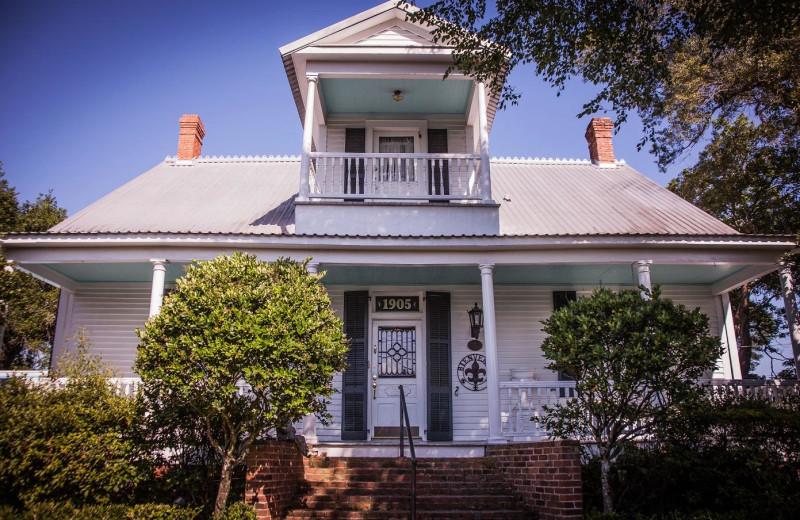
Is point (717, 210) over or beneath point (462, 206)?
over

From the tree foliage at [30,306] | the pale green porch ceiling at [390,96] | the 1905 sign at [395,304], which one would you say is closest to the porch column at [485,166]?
the pale green porch ceiling at [390,96]

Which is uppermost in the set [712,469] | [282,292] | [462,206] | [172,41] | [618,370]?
[172,41]

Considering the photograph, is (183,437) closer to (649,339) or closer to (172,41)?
(649,339)

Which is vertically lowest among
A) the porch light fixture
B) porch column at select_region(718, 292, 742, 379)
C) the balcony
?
porch column at select_region(718, 292, 742, 379)

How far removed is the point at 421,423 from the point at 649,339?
4.77 metres

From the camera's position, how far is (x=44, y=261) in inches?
364

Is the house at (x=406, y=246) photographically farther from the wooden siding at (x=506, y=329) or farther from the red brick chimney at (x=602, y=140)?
the red brick chimney at (x=602, y=140)

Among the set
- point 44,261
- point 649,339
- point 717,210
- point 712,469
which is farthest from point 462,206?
point 717,210

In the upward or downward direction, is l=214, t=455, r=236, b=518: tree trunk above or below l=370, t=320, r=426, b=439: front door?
below

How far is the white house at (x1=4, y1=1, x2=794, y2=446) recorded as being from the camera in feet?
30.3

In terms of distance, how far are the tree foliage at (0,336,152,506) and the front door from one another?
4634mm

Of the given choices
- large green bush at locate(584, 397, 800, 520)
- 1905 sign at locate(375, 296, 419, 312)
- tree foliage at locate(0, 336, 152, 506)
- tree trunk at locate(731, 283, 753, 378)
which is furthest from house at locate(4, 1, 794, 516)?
tree trunk at locate(731, 283, 753, 378)

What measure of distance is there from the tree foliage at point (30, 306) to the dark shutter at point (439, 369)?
9.51 meters

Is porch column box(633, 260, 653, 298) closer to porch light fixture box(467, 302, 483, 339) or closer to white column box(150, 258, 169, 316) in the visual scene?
porch light fixture box(467, 302, 483, 339)
